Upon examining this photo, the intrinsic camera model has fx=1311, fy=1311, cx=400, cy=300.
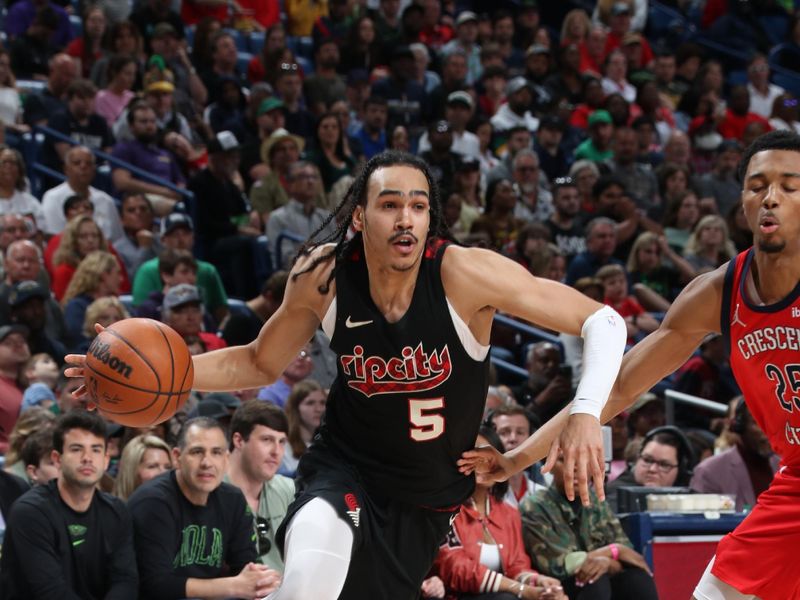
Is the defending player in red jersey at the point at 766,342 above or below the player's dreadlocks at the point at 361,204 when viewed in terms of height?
below

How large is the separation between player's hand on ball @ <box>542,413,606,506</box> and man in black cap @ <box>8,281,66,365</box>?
5435mm

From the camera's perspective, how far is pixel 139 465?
6980 mm

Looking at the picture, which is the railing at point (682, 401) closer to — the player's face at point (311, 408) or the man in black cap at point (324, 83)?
the player's face at point (311, 408)

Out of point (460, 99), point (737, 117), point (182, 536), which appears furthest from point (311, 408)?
point (737, 117)

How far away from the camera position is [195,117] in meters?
12.6

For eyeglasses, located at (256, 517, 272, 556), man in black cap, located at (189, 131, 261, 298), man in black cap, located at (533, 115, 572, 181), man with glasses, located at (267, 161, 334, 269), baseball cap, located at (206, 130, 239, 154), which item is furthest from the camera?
man in black cap, located at (533, 115, 572, 181)

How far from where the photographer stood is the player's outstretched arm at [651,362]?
183 inches

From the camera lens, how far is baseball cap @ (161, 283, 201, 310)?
9055mm

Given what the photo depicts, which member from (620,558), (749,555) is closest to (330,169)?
(620,558)

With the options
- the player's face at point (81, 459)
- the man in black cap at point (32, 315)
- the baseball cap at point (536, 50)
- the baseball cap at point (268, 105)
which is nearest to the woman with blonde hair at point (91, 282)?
the man in black cap at point (32, 315)

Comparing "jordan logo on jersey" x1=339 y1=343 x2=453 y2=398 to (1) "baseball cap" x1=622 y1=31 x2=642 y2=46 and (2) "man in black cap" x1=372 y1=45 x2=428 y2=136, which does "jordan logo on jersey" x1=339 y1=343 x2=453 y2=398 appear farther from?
(1) "baseball cap" x1=622 y1=31 x2=642 y2=46

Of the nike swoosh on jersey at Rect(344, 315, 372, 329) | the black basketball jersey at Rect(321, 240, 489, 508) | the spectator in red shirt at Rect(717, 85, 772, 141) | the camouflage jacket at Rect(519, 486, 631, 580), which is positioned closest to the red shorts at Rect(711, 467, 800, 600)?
the black basketball jersey at Rect(321, 240, 489, 508)

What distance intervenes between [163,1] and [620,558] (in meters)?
8.59

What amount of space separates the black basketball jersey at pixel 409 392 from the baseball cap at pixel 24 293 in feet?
15.2
